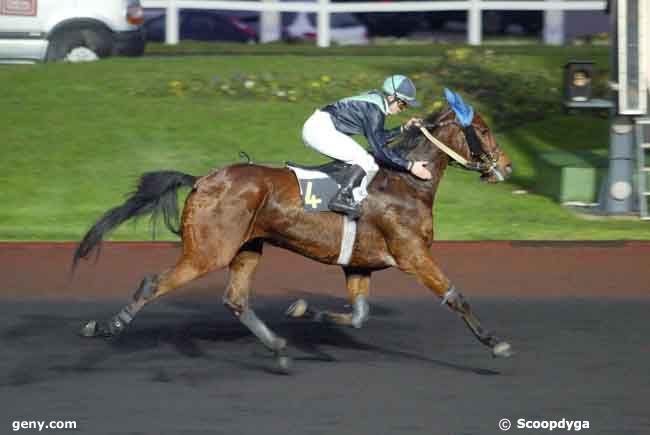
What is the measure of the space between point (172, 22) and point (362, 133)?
1514 centimetres

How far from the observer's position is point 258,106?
18.6 meters

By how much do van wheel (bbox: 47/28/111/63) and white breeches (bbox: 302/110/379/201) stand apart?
476 inches

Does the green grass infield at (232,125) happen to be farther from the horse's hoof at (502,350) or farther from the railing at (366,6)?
the horse's hoof at (502,350)

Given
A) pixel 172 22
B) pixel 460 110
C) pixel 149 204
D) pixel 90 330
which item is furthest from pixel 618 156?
pixel 172 22

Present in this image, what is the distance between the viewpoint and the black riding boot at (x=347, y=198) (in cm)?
912

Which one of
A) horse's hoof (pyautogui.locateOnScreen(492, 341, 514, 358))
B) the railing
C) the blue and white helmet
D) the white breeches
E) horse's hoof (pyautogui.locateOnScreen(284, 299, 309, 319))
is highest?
the railing

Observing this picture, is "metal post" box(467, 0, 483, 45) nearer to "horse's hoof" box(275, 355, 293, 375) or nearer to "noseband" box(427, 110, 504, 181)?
"noseband" box(427, 110, 504, 181)

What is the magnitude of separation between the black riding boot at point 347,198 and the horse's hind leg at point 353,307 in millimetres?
579

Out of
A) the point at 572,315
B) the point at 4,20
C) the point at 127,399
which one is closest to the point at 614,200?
the point at 572,315

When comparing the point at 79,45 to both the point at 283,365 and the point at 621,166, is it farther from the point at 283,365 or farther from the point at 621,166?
the point at 283,365

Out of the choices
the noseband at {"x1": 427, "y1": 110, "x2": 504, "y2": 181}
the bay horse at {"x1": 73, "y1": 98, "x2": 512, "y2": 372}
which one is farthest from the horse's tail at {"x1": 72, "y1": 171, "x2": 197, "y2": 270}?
the noseband at {"x1": 427, "y1": 110, "x2": 504, "y2": 181}

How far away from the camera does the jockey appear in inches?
359

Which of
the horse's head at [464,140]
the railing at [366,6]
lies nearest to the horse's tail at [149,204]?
the horse's head at [464,140]

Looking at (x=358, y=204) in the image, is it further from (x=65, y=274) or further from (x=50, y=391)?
(x=65, y=274)
